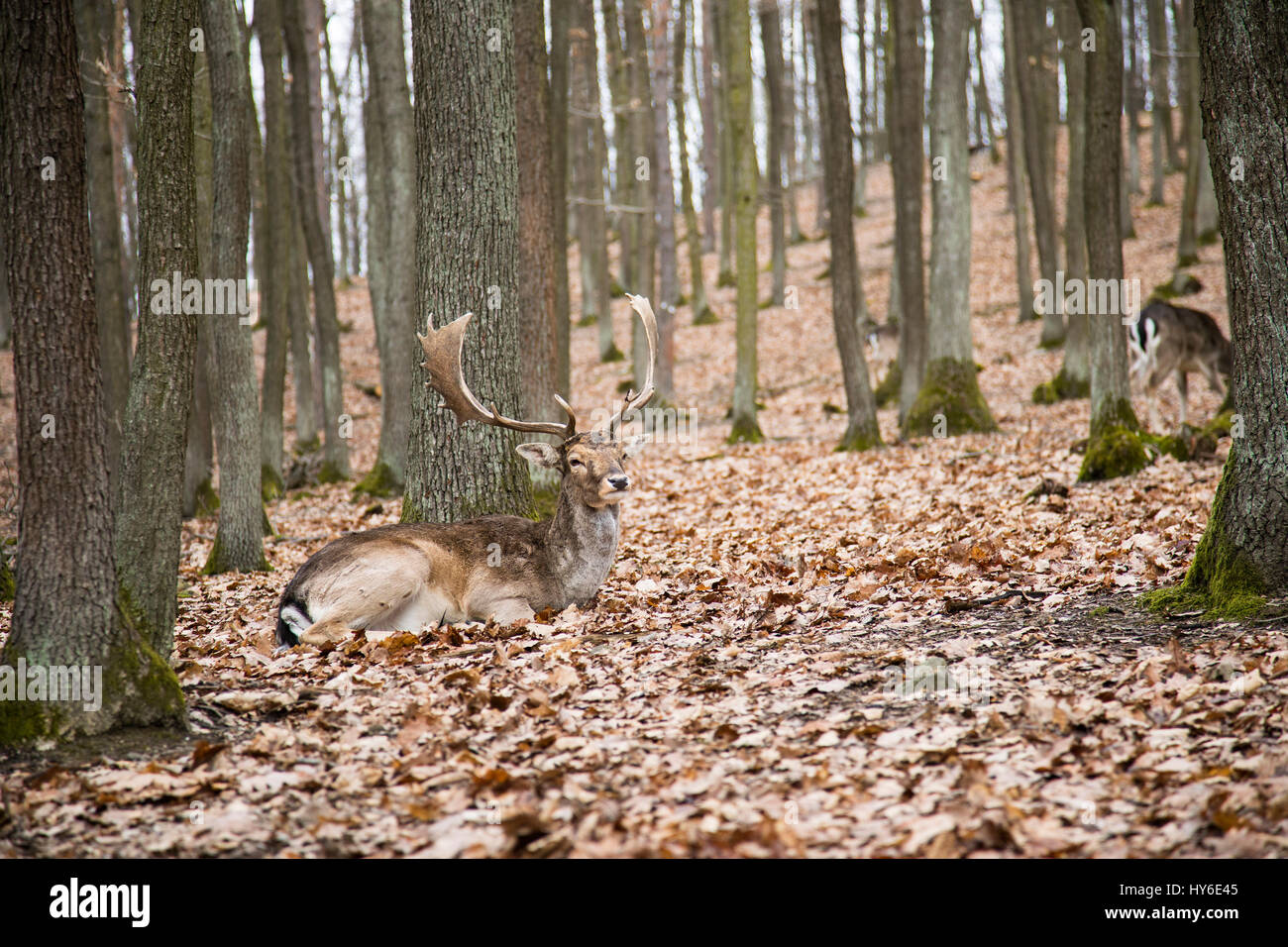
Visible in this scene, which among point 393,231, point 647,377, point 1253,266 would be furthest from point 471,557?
point 393,231

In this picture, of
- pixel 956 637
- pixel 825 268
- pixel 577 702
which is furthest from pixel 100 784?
pixel 825 268

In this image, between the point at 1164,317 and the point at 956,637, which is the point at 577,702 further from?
the point at 1164,317

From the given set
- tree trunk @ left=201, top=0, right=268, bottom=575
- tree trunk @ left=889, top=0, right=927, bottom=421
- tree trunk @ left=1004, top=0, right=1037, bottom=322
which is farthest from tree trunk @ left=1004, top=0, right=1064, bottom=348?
tree trunk @ left=201, top=0, right=268, bottom=575

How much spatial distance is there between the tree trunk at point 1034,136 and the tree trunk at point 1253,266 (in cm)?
1486

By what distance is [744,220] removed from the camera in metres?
16.8

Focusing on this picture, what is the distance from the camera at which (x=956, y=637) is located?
5.76 meters

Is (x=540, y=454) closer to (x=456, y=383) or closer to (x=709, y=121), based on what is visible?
(x=456, y=383)

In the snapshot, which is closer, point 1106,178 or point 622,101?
point 1106,178

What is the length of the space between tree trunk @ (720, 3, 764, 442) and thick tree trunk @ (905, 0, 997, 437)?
2.77 m

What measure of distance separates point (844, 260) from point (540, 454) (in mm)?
9453

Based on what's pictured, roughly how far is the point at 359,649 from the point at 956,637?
3559mm

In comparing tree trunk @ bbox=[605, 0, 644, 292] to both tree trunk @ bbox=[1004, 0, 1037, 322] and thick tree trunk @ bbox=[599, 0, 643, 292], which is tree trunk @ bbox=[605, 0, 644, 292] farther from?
tree trunk @ bbox=[1004, 0, 1037, 322]

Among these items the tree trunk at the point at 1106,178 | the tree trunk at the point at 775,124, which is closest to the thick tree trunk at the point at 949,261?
the tree trunk at the point at 1106,178

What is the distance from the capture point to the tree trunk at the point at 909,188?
1622cm
